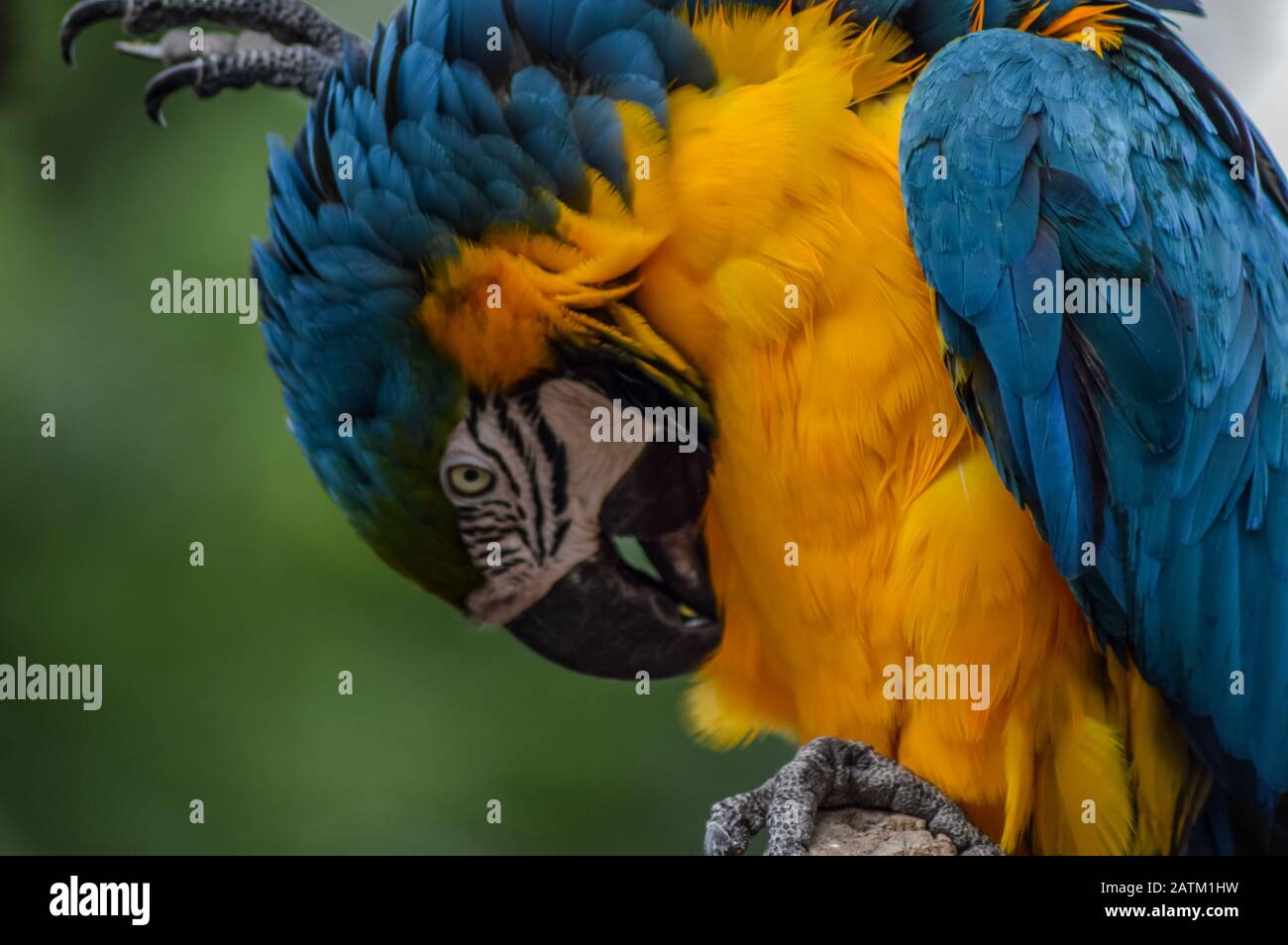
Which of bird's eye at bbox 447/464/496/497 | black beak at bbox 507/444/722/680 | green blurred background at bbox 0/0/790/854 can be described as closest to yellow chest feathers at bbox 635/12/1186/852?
black beak at bbox 507/444/722/680

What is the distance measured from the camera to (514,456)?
1629 mm

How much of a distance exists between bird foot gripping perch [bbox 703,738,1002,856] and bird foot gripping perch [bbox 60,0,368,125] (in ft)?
3.66

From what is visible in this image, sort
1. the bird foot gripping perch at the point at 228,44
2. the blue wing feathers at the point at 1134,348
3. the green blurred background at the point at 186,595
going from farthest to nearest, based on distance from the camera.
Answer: the green blurred background at the point at 186,595
the bird foot gripping perch at the point at 228,44
the blue wing feathers at the point at 1134,348

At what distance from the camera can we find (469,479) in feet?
5.35

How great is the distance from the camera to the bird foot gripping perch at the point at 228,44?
1772mm

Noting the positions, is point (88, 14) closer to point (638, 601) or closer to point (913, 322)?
point (638, 601)

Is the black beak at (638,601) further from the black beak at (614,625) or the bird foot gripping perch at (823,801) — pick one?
the bird foot gripping perch at (823,801)

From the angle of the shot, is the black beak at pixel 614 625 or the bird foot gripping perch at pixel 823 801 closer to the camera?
the bird foot gripping perch at pixel 823 801

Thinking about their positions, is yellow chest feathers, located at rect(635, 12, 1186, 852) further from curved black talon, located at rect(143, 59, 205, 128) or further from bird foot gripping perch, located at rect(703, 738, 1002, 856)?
curved black talon, located at rect(143, 59, 205, 128)

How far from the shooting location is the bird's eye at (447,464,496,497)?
1.62 meters

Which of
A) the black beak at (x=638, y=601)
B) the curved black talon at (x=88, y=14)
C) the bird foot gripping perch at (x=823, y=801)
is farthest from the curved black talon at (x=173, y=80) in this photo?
Result: the bird foot gripping perch at (x=823, y=801)

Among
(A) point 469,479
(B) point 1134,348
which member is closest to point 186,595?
(A) point 469,479

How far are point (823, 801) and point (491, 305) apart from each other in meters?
0.67

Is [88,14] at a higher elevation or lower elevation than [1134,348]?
higher
